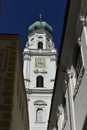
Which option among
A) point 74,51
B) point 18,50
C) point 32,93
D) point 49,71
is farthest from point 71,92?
point 49,71

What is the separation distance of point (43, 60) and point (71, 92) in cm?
3603

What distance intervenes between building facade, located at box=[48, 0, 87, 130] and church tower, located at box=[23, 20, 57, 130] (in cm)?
2556

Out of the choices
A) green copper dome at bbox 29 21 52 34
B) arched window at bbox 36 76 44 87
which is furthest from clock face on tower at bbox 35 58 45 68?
green copper dome at bbox 29 21 52 34

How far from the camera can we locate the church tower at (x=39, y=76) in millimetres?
42281

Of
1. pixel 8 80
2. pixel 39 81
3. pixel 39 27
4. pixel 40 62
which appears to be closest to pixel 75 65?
pixel 8 80

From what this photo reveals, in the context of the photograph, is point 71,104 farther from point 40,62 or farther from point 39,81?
point 40,62

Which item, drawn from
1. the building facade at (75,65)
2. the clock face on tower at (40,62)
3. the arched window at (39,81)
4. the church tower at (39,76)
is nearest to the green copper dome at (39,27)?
the church tower at (39,76)

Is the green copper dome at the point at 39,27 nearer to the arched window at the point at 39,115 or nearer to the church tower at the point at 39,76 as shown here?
the church tower at the point at 39,76

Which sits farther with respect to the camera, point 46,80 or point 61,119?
point 46,80

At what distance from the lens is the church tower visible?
42.3m

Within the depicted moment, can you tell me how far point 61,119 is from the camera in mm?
17672

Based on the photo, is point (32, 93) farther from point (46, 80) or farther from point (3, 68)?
point (3, 68)

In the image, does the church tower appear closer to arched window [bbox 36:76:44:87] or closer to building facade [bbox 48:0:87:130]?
arched window [bbox 36:76:44:87]

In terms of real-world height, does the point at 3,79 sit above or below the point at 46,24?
below
